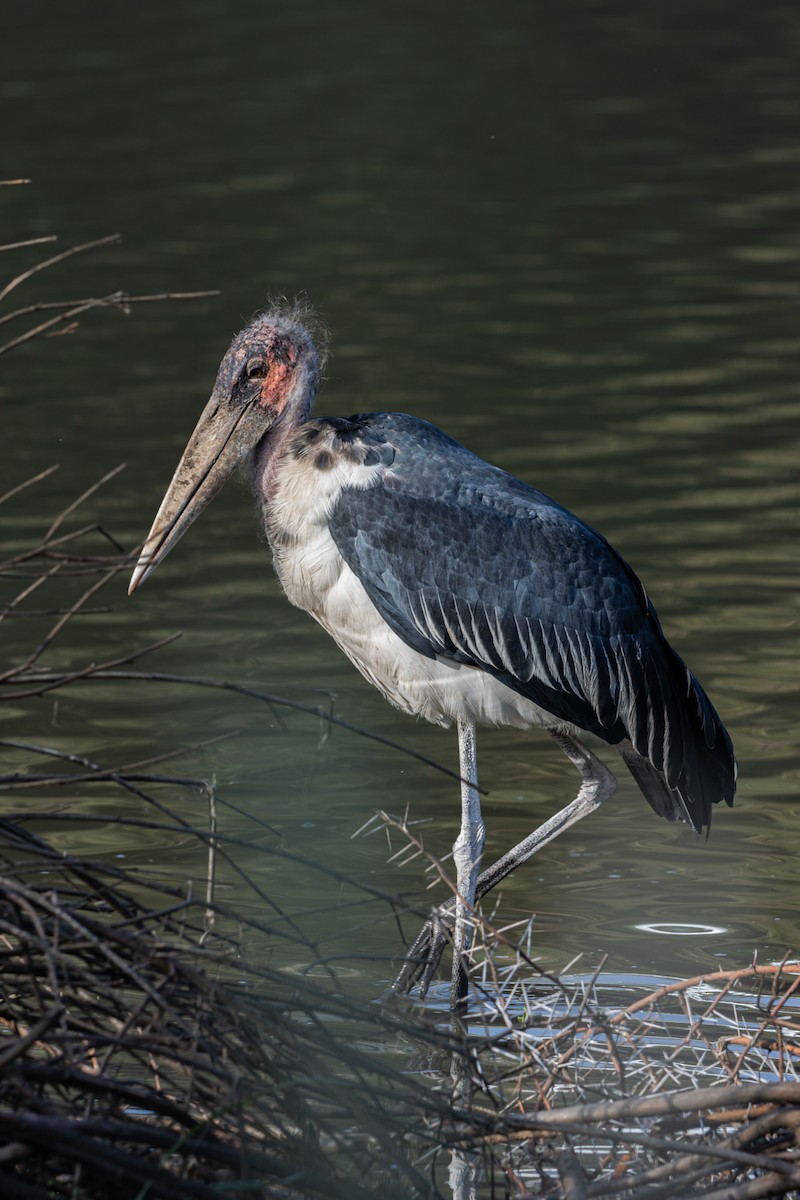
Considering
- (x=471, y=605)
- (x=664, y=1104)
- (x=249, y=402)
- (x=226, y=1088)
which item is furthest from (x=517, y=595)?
(x=226, y=1088)

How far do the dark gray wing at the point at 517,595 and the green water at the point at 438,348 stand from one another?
615 millimetres

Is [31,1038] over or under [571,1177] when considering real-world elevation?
over

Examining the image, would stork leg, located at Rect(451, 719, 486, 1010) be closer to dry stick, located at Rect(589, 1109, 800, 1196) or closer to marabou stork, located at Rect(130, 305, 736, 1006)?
marabou stork, located at Rect(130, 305, 736, 1006)

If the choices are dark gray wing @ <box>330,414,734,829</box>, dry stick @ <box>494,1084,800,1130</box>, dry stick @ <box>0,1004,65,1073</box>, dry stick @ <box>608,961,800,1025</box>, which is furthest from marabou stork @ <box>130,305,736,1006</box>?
dry stick @ <box>0,1004,65,1073</box>

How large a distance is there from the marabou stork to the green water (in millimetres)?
460

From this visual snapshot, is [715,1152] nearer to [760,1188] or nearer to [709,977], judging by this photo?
[760,1188]

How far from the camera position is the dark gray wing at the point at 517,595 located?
575 centimetres

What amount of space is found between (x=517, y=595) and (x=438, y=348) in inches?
294

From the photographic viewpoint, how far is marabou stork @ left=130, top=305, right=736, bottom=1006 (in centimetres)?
576

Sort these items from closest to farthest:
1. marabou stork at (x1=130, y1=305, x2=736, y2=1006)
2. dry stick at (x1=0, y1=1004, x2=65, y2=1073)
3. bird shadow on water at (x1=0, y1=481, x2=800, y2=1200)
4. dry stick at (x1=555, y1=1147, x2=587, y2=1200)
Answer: dry stick at (x1=0, y1=1004, x2=65, y2=1073)
bird shadow on water at (x1=0, y1=481, x2=800, y2=1200)
dry stick at (x1=555, y1=1147, x2=587, y2=1200)
marabou stork at (x1=130, y1=305, x2=736, y2=1006)

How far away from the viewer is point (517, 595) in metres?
5.82

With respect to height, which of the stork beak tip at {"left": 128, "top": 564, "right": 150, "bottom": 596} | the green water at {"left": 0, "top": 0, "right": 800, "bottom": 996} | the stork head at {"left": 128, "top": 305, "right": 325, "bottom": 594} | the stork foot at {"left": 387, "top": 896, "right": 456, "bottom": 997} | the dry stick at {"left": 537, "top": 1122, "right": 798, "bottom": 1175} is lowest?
the green water at {"left": 0, "top": 0, "right": 800, "bottom": 996}

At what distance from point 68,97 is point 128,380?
10.0 meters

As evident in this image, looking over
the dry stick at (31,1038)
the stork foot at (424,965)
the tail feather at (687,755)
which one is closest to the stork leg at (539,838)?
the stork foot at (424,965)
